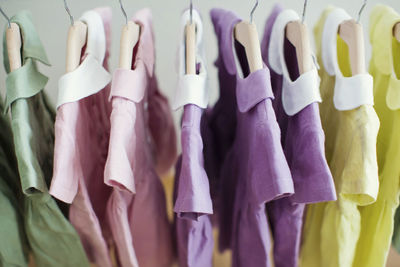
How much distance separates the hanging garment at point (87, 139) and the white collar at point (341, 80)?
1.19 ft

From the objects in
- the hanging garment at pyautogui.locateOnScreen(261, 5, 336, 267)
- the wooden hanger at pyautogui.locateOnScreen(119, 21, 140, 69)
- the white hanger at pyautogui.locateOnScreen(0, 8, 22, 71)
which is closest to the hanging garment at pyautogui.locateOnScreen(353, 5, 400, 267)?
the hanging garment at pyautogui.locateOnScreen(261, 5, 336, 267)

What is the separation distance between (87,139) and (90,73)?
133 millimetres

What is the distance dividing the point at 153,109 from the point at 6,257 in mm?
409

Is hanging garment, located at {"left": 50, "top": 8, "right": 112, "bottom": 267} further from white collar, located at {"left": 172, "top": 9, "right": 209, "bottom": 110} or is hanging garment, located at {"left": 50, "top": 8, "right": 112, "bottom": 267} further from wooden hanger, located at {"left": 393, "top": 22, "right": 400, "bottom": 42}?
wooden hanger, located at {"left": 393, "top": 22, "right": 400, "bottom": 42}

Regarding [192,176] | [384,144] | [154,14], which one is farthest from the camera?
[154,14]

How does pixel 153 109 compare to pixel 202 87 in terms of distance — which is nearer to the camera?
pixel 202 87

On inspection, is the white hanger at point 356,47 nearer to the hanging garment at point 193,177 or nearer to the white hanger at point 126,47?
the hanging garment at point 193,177

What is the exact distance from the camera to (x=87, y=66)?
19.9 inches

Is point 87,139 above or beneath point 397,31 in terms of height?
beneath

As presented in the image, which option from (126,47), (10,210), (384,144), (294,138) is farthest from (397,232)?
(10,210)

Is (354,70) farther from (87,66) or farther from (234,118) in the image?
(87,66)

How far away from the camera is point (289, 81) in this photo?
49 cm

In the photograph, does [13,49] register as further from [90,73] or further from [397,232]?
[397,232]

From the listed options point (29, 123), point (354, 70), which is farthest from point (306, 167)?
point (29, 123)
